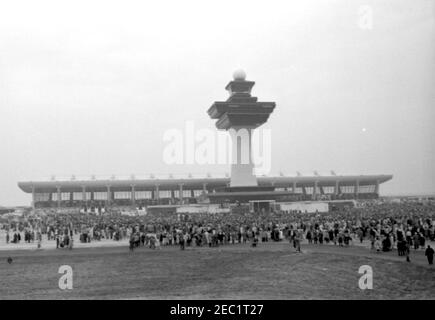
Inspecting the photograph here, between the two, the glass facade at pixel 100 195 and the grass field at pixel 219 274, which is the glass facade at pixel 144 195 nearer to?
the glass facade at pixel 100 195

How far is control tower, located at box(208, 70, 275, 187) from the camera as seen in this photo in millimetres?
84125

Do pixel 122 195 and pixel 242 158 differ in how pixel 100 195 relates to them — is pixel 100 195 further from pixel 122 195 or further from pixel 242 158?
pixel 242 158

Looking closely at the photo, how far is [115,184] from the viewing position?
101562 mm

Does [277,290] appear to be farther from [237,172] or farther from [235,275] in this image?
[237,172]

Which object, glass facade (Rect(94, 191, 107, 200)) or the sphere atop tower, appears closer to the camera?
the sphere atop tower

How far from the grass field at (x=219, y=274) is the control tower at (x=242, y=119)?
53800 millimetres

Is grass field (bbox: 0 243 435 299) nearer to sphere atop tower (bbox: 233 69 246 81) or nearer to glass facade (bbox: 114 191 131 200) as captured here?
sphere atop tower (bbox: 233 69 246 81)

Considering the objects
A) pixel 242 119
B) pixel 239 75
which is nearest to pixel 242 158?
pixel 242 119

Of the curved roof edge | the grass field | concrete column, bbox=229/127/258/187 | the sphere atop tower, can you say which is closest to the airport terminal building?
the curved roof edge

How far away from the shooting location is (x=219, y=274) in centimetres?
2358

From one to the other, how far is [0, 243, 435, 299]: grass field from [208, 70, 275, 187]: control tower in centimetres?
5380

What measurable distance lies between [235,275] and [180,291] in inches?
156

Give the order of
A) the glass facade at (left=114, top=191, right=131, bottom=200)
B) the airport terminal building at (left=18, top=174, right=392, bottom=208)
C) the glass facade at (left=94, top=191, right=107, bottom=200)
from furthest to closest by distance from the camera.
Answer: the glass facade at (left=114, top=191, right=131, bottom=200) < the glass facade at (left=94, top=191, right=107, bottom=200) < the airport terminal building at (left=18, top=174, right=392, bottom=208)
